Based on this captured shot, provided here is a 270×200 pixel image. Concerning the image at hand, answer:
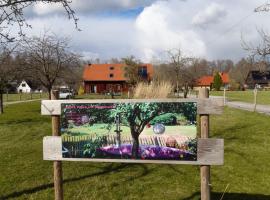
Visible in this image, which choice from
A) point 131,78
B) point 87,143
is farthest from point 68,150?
point 131,78

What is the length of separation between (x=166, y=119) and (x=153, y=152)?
0.46 metres

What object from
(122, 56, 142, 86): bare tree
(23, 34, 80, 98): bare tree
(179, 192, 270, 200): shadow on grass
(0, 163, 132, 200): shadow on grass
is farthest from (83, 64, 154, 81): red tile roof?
(179, 192, 270, 200): shadow on grass

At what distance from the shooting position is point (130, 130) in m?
5.36

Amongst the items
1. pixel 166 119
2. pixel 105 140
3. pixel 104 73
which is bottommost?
pixel 105 140

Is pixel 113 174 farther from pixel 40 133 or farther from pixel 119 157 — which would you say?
pixel 40 133

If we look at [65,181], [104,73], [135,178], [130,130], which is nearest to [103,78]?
[104,73]

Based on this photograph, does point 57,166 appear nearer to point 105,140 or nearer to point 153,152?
point 105,140

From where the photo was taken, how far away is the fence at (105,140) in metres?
5.23

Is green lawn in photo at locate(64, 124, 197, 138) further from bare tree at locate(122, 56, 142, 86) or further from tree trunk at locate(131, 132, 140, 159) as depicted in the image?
bare tree at locate(122, 56, 142, 86)

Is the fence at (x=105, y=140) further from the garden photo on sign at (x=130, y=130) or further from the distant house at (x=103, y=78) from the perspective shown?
the distant house at (x=103, y=78)

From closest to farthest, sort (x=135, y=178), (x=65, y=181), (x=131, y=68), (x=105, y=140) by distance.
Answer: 1. (x=105, y=140)
2. (x=65, y=181)
3. (x=135, y=178)
4. (x=131, y=68)

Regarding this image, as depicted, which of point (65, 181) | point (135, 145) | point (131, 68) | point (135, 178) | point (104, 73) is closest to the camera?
point (135, 145)

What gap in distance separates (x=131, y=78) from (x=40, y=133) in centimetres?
3869

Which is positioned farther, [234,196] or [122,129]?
[234,196]
